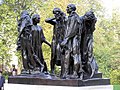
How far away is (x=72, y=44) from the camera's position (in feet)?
33.3

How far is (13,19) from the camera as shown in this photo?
77.6 ft

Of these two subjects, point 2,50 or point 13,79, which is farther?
point 2,50

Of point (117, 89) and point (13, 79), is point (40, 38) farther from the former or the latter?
point (117, 89)

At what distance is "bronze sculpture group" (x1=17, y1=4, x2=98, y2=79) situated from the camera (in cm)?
1009

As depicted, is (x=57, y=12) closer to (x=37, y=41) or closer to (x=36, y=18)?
(x=36, y=18)

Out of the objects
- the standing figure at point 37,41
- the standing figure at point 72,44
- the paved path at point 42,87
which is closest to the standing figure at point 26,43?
the standing figure at point 37,41

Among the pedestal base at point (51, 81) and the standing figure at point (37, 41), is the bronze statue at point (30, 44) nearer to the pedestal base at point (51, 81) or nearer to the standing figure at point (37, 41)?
the standing figure at point (37, 41)

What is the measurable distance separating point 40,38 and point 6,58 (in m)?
14.6

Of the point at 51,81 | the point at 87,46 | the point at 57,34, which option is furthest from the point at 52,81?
the point at 57,34

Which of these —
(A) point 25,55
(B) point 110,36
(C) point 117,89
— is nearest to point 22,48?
(A) point 25,55

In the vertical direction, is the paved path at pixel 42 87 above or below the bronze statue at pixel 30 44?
below

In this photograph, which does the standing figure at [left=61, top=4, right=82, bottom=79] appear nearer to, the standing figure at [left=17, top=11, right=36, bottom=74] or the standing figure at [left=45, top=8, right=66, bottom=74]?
the standing figure at [left=45, top=8, right=66, bottom=74]

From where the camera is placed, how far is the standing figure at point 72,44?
10.1 m

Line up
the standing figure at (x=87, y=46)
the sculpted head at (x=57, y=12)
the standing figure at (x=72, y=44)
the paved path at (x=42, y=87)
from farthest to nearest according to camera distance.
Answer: the sculpted head at (x=57, y=12) < the standing figure at (x=87, y=46) < the standing figure at (x=72, y=44) < the paved path at (x=42, y=87)
